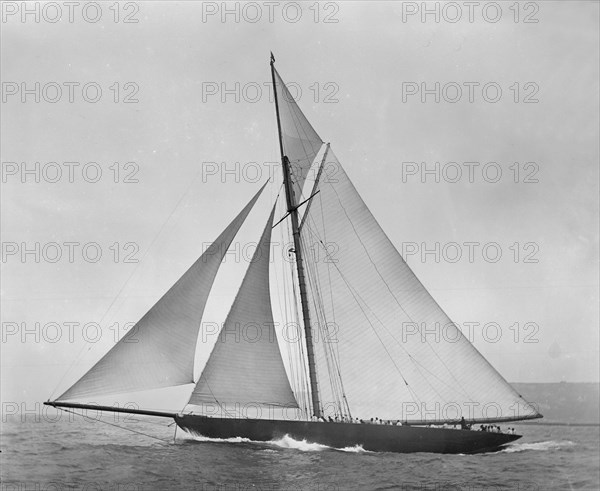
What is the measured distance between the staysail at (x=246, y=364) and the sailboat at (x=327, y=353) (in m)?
0.04

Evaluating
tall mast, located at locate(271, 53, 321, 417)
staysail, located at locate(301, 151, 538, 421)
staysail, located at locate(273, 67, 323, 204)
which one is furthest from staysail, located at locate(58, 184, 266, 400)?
staysail, located at locate(273, 67, 323, 204)

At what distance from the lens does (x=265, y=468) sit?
841 inches

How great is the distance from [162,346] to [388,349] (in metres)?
9.76

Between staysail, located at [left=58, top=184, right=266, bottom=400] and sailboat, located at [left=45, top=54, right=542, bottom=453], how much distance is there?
0.04 meters

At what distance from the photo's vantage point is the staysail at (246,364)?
2570 cm

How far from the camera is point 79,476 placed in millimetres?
18969

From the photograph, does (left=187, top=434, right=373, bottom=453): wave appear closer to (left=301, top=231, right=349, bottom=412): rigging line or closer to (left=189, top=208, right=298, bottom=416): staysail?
(left=189, top=208, right=298, bottom=416): staysail

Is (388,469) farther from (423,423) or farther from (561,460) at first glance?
(561,460)

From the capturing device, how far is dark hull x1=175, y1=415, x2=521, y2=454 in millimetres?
26109

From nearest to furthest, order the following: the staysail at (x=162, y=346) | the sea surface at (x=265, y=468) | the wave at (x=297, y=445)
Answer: the sea surface at (x=265, y=468), the staysail at (x=162, y=346), the wave at (x=297, y=445)

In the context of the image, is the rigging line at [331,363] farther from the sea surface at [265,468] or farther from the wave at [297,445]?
the sea surface at [265,468]

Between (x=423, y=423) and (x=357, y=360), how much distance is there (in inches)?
A: 156

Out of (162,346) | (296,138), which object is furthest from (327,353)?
(296,138)

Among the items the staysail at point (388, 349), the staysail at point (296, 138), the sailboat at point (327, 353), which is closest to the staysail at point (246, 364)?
the sailboat at point (327, 353)
